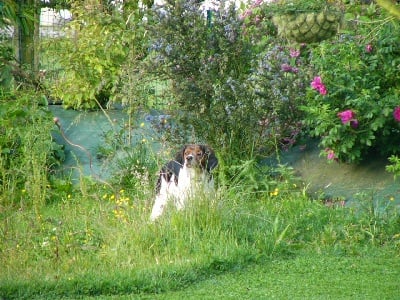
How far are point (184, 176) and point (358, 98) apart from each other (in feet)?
7.32

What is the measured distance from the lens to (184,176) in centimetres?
823

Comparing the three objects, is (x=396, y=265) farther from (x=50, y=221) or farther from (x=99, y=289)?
(x=50, y=221)

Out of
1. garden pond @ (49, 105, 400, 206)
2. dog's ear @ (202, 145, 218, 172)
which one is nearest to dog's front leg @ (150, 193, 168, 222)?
dog's ear @ (202, 145, 218, 172)

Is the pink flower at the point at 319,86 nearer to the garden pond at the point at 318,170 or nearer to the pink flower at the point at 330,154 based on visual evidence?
the pink flower at the point at 330,154

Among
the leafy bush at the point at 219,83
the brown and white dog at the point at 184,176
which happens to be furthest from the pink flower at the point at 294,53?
the brown and white dog at the point at 184,176

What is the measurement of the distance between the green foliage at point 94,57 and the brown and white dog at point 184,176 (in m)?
3.97

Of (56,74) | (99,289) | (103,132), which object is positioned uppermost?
(56,74)

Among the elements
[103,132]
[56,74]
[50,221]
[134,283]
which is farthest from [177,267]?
[56,74]

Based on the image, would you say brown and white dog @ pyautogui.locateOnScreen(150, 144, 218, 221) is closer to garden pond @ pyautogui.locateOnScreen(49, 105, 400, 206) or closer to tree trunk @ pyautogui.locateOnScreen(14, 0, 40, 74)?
garden pond @ pyautogui.locateOnScreen(49, 105, 400, 206)

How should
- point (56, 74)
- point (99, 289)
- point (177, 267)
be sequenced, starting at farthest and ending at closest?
point (56, 74)
point (177, 267)
point (99, 289)

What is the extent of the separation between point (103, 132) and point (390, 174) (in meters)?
4.24

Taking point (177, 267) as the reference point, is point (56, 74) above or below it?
above

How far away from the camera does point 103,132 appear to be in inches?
453

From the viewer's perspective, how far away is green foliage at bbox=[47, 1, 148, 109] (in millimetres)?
12398
